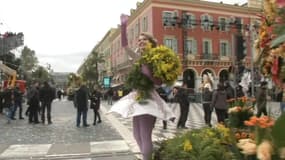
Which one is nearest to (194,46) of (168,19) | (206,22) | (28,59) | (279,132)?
(206,22)

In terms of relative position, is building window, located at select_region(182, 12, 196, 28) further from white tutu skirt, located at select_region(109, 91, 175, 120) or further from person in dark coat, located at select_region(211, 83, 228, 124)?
white tutu skirt, located at select_region(109, 91, 175, 120)

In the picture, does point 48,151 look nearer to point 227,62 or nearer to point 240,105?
point 240,105

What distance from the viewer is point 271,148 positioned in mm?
1592

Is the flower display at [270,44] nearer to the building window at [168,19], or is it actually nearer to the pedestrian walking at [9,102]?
the pedestrian walking at [9,102]

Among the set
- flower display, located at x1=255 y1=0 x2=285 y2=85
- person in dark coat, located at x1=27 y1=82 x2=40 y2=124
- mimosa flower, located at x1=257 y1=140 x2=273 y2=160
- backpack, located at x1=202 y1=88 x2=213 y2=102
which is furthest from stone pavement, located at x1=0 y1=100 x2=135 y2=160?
mimosa flower, located at x1=257 y1=140 x2=273 y2=160

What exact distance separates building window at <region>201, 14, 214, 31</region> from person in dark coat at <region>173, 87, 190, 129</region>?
39700 millimetres

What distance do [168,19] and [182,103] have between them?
37.1 metres

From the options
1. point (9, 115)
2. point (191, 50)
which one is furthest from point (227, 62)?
point (9, 115)

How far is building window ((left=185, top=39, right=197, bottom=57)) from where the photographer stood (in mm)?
53094

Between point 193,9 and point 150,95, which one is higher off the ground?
point 193,9

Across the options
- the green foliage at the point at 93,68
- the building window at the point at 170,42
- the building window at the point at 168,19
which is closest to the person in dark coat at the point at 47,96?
the building window at the point at 168,19

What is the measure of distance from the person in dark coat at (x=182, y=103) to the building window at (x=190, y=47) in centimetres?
3763

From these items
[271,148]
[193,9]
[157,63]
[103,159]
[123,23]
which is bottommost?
[103,159]

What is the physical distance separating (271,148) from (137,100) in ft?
11.8
